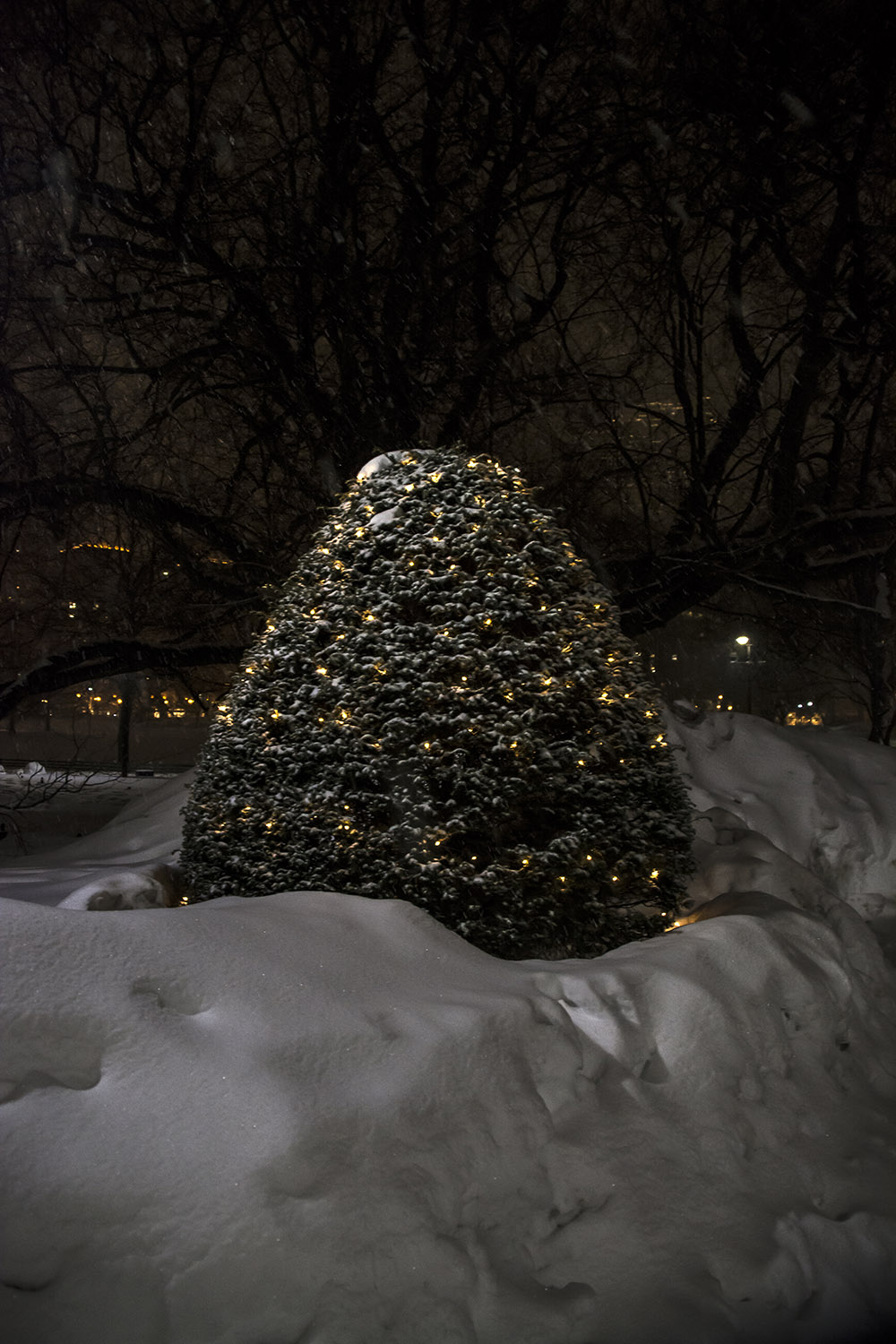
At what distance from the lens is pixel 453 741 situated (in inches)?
179

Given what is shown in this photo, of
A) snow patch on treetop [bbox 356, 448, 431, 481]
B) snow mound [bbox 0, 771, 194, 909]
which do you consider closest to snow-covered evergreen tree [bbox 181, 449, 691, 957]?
snow patch on treetop [bbox 356, 448, 431, 481]

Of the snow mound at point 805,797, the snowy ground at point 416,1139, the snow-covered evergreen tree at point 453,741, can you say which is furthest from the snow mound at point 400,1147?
the snow mound at point 805,797

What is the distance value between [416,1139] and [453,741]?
1979mm

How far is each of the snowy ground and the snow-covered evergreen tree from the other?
1.70ft

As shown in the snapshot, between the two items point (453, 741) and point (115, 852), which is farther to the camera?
point (115, 852)

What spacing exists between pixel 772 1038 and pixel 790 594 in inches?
260

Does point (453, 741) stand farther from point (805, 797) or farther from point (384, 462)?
point (805, 797)

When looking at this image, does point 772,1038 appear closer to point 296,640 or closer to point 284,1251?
point 284,1251

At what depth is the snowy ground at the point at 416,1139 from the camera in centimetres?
239

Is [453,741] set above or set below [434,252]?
below

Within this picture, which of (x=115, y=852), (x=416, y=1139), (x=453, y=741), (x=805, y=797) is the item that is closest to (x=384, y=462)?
(x=453, y=741)

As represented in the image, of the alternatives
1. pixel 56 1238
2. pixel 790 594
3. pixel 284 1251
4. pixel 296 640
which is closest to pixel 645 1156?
pixel 284 1251

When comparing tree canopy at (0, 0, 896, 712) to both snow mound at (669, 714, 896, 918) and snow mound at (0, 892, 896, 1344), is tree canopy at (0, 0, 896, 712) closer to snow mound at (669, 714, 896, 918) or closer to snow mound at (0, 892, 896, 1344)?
snow mound at (669, 714, 896, 918)

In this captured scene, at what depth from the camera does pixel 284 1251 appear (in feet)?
8.07
